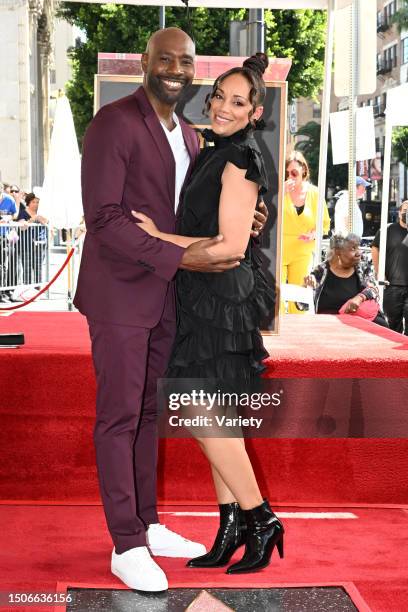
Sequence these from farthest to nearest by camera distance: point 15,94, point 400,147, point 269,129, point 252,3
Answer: point 400,147 → point 15,94 → point 252,3 → point 269,129

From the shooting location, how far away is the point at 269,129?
5.38m

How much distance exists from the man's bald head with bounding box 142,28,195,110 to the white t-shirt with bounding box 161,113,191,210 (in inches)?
5.1

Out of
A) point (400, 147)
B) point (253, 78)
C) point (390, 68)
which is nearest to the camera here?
point (253, 78)

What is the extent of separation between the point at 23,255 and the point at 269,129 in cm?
908

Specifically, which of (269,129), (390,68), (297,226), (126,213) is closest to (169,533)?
(126,213)

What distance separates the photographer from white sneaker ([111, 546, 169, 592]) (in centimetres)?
367

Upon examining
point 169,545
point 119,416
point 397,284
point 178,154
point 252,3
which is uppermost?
point 252,3

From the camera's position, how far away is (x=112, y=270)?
12.0 feet

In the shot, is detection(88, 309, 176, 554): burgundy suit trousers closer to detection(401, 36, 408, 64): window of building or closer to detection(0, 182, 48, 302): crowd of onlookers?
detection(0, 182, 48, 302): crowd of onlookers

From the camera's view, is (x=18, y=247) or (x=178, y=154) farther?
(x=18, y=247)

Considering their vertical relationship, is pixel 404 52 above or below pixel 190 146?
above

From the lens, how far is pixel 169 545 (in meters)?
4.11

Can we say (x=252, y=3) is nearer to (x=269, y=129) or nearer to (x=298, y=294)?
(x=269, y=129)

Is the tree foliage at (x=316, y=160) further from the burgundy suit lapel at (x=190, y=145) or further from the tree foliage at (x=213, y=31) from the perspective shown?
the burgundy suit lapel at (x=190, y=145)
